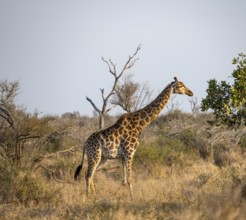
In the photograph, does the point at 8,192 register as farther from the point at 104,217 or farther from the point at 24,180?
the point at 104,217

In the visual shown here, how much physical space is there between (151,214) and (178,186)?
3599 mm

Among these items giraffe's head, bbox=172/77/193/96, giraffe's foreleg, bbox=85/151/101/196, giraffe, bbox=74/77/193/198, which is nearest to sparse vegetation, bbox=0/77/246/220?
giraffe's foreleg, bbox=85/151/101/196

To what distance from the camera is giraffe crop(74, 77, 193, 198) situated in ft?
34.8

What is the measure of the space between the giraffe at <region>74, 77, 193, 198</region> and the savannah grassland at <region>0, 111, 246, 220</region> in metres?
0.51

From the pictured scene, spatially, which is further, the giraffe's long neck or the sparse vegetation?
the giraffe's long neck

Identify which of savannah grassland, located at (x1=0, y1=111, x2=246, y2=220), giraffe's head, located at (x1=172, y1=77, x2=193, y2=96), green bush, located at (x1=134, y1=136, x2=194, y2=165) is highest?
giraffe's head, located at (x1=172, y1=77, x2=193, y2=96)

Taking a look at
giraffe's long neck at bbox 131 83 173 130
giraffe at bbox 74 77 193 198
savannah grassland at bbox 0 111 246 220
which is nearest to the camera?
savannah grassland at bbox 0 111 246 220

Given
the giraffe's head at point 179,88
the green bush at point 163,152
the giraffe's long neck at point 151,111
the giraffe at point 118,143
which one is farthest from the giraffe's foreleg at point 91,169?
the green bush at point 163,152

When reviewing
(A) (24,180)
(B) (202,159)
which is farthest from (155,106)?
(B) (202,159)

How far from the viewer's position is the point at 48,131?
41.1ft

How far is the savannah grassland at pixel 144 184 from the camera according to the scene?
23.6 ft

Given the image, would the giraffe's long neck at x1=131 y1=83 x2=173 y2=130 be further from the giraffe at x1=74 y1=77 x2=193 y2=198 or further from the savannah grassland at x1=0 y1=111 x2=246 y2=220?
the savannah grassland at x1=0 y1=111 x2=246 y2=220

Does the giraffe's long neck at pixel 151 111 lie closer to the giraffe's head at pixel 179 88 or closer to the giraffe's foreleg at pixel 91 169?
the giraffe's head at pixel 179 88

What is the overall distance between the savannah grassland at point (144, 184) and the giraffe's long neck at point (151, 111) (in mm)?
1574
